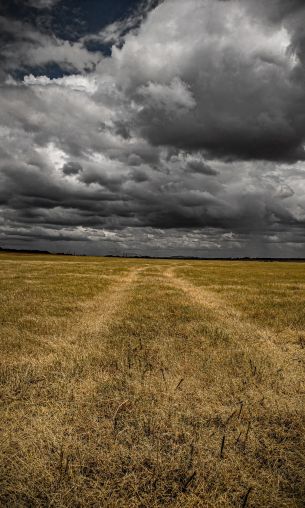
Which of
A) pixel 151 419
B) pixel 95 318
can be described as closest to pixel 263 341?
pixel 151 419

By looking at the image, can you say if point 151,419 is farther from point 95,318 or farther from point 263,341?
point 95,318

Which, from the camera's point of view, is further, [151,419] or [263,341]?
[263,341]

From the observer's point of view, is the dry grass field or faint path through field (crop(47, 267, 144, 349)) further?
faint path through field (crop(47, 267, 144, 349))

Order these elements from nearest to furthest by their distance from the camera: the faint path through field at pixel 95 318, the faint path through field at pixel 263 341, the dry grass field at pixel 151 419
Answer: the dry grass field at pixel 151 419
the faint path through field at pixel 263 341
the faint path through field at pixel 95 318

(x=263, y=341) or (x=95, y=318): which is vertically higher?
(x=263, y=341)

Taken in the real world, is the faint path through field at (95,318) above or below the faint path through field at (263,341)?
below

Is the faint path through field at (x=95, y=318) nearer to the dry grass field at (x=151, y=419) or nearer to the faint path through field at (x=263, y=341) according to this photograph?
the dry grass field at (x=151, y=419)

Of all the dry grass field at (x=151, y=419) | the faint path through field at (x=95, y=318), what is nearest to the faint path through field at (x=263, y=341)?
the dry grass field at (x=151, y=419)

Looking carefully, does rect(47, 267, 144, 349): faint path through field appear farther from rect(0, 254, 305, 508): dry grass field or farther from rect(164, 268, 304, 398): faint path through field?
rect(164, 268, 304, 398): faint path through field

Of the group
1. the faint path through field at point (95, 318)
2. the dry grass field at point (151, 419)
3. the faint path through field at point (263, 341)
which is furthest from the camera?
the faint path through field at point (95, 318)

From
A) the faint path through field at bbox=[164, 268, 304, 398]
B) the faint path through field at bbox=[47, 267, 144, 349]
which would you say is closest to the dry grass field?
the faint path through field at bbox=[164, 268, 304, 398]

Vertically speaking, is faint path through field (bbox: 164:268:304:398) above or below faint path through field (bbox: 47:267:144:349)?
above

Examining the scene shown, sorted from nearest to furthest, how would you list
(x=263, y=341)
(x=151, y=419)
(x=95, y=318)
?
1. (x=151, y=419)
2. (x=263, y=341)
3. (x=95, y=318)

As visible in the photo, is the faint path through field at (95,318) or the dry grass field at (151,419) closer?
the dry grass field at (151,419)
